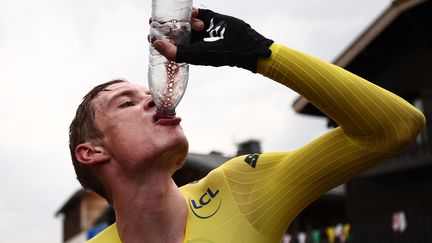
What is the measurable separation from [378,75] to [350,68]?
37.0 inches

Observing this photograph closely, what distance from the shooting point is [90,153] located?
3.49 metres

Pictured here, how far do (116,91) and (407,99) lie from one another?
15007 mm

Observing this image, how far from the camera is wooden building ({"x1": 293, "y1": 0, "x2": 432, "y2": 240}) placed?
16.0 m

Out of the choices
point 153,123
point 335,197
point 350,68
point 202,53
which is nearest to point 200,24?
point 202,53

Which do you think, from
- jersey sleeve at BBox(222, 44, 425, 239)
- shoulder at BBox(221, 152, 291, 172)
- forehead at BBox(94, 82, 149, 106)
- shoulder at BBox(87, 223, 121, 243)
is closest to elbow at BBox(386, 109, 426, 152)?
jersey sleeve at BBox(222, 44, 425, 239)

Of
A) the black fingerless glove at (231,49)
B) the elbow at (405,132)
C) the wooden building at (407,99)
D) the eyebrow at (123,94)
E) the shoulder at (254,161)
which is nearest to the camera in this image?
the black fingerless glove at (231,49)

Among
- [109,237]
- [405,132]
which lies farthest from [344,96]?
[109,237]

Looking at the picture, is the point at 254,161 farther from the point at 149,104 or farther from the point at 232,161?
the point at 149,104

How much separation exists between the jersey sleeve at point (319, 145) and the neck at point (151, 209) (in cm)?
31

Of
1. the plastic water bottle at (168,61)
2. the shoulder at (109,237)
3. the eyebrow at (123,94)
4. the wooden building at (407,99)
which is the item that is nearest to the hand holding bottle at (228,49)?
the plastic water bottle at (168,61)

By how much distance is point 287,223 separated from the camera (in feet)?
10.9

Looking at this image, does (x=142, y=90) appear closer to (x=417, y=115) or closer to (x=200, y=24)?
(x=200, y=24)

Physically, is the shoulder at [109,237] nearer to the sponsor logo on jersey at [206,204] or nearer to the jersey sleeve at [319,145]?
the sponsor logo on jersey at [206,204]

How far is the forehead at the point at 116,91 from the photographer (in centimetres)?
352
